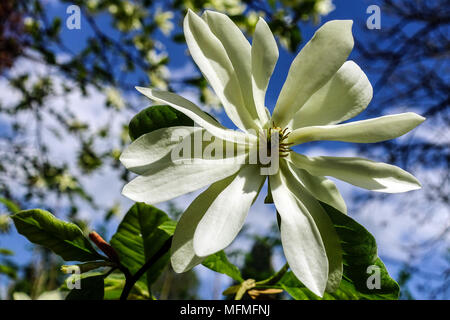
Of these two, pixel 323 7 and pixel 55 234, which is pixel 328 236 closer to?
pixel 55 234

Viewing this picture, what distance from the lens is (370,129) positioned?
32 cm

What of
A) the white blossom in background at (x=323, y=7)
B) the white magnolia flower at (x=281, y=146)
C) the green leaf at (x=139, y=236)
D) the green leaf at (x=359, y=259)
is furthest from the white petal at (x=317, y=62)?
the white blossom in background at (x=323, y=7)

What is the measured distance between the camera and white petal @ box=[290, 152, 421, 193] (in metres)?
0.32

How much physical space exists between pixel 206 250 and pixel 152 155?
90 millimetres

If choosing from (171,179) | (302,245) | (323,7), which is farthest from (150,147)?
(323,7)

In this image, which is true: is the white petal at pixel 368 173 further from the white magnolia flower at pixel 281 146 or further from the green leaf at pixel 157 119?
the green leaf at pixel 157 119

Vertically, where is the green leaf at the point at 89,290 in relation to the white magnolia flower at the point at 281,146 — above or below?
below

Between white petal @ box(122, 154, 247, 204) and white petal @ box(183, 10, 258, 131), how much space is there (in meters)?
0.06

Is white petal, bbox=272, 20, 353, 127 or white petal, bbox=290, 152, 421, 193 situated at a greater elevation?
white petal, bbox=272, 20, 353, 127

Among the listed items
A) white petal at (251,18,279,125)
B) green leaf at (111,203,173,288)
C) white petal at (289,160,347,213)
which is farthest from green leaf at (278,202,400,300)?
green leaf at (111,203,173,288)

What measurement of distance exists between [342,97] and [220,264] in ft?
0.74

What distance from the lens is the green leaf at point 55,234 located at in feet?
1.19

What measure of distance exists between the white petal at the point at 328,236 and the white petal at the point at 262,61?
→ 0.28 ft

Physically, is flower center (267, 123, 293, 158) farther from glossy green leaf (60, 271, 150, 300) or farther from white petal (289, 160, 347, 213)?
glossy green leaf (60, 271, 150, 300)
